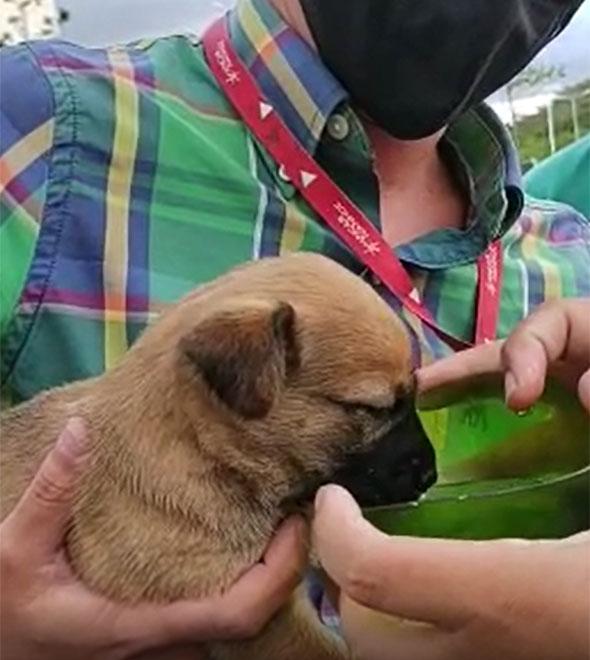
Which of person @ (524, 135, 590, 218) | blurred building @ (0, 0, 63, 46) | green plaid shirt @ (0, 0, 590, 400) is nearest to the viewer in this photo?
green plaid shirt @ (0, 0, 590, 400)

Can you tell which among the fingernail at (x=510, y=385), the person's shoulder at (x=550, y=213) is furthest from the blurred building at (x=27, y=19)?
the fingernail at (x=510, y=385)

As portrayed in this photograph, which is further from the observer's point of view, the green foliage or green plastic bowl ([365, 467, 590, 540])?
the green foliage

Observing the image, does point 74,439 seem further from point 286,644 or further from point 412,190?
point 412,190

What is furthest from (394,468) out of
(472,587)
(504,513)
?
(472,587)

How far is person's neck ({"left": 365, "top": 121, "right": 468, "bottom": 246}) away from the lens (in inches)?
69.0

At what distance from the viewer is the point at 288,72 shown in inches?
65.4

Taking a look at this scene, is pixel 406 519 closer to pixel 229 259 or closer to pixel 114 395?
pixel 114 395

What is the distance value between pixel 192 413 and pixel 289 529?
14cm

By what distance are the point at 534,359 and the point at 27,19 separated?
80.0 inches

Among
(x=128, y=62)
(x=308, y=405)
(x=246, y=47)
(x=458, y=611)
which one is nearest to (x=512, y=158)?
(x=246, y=47)

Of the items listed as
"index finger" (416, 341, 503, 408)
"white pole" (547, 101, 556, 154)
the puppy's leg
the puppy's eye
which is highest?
the puppy's eye

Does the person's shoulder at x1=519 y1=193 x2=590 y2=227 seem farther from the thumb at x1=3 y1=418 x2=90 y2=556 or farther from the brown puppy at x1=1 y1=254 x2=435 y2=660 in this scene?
the thumb at x1=3 y1=418 x2=90 y2=556

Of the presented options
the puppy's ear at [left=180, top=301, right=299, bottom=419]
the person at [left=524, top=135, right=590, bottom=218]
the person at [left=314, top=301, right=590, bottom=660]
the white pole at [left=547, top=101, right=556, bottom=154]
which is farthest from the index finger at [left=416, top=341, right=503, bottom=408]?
the white pole at [left=547, top=101, right=556, bottom=154]

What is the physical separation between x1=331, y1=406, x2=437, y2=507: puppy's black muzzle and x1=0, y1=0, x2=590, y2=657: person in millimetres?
268
